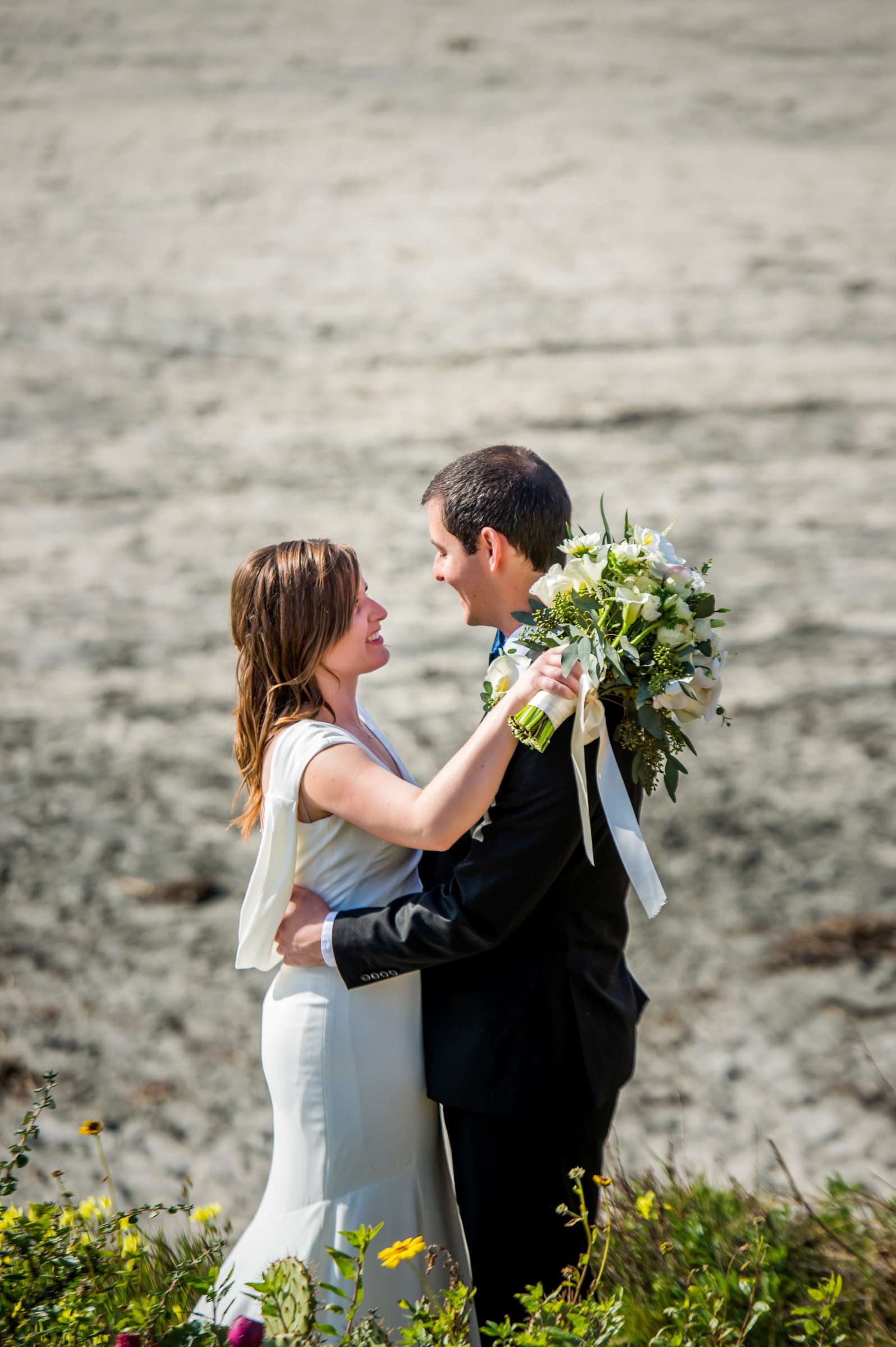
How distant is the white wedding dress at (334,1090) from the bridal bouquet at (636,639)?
1.98 feet

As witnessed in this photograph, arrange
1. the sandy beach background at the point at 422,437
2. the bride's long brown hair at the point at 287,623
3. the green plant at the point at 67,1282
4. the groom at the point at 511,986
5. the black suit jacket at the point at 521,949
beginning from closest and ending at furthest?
the green plant at the point at 67,1282, the black suit jacket at the point at 521,949, the groom at the point at 511,986, the bride's long brown hair at the point at 287,623, the sandy beach background at the point at 422,437

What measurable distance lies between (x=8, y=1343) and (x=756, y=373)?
10.6 meters

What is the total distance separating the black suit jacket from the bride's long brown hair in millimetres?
498

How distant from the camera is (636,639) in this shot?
7.36 feet

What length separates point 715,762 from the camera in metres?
7.68

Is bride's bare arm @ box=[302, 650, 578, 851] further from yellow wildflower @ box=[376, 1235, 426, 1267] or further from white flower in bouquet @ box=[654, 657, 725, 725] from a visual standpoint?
yellow wildflower @ box=[376, 1235, 426, 1267]

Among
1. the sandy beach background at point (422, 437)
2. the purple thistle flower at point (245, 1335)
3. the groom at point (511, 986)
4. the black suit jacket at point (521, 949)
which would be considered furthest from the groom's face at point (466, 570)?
the sandy beach background at point (422, 437)

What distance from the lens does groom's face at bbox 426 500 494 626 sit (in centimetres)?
262

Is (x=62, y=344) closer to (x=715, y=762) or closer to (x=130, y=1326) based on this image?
(x=715, y=762)

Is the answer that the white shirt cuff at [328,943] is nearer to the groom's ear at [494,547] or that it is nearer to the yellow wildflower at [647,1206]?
the groom's ear at [494,547]

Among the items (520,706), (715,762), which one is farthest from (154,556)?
(520,706)

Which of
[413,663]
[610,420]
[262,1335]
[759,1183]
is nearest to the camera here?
[262,1335]

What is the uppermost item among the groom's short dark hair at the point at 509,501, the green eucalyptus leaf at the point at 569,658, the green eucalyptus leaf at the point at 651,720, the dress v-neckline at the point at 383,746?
the groom's short dark hair at the point at 509,501

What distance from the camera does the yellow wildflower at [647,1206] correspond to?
300 cm
